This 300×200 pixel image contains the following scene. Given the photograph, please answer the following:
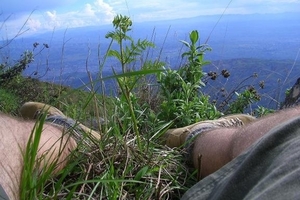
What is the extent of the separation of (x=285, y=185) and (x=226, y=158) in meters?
1.00

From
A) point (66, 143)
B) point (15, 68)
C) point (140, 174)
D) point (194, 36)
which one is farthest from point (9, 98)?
point (66, 143)

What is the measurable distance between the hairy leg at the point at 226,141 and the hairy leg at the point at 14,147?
21.5 inches

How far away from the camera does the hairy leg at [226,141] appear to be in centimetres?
165

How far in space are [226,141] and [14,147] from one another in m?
0.90

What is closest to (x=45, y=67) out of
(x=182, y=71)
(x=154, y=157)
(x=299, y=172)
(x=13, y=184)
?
(x=182, y=71)

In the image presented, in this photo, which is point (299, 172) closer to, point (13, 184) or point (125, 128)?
point (13, 184)

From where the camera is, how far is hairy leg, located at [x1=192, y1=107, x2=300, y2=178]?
165 cm

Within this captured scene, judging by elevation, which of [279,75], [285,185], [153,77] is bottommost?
[279,75]

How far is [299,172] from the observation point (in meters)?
0.89

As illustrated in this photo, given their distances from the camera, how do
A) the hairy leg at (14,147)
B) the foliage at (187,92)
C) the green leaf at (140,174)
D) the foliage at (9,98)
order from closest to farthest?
1. the hairy leg at (14,147)
2. the green leaf at (140,174)
3. the foliage at (187,92)
4. the foliage at (9,98)

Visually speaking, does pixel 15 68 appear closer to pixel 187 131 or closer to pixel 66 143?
pixel 187 131

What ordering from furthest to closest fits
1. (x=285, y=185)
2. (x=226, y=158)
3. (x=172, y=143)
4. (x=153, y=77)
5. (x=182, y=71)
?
(x=153, y=77), (x=182, y=71), (x=172, y=143), (x=226, y=158), (x=285, y=185)

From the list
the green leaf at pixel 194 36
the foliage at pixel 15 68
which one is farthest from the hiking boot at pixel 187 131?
the foliage at pixel 15 68

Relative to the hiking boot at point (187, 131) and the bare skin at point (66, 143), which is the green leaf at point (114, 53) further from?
the hiking boot at point (187, 131)
